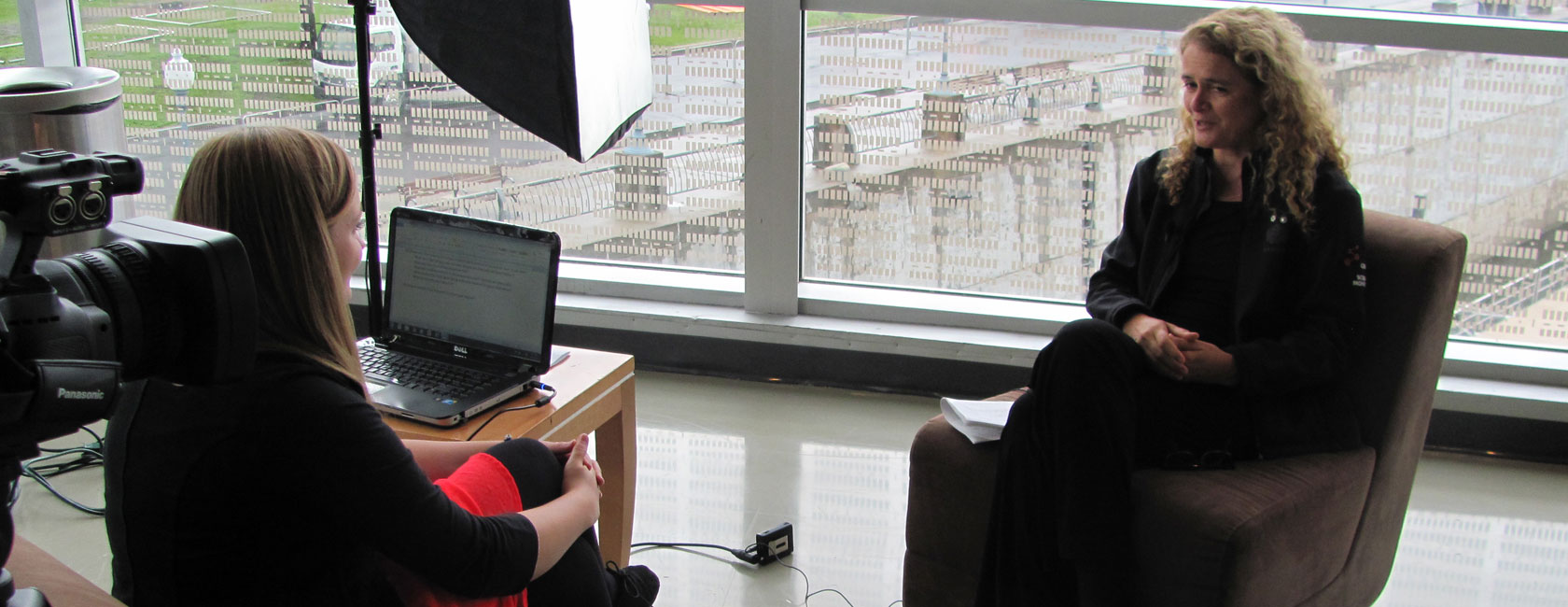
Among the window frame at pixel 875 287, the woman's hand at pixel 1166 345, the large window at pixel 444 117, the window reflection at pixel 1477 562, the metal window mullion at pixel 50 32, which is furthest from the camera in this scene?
the metal window mullion at pixel 50 32

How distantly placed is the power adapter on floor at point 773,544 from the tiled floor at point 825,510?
24mm

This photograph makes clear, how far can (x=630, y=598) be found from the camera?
1.83 metres

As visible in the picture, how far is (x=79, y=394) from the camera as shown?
0.96 m

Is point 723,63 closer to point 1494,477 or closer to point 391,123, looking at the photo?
point 391,123

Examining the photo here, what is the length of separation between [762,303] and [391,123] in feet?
4.05

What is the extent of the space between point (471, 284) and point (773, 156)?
1.43 meters

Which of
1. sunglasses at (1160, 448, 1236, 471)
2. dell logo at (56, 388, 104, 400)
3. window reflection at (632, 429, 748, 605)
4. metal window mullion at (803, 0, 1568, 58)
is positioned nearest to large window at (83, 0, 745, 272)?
metal window mullion at (803, 0, 1568, 58)

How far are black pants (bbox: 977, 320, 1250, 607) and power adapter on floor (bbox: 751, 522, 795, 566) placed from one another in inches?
21.4

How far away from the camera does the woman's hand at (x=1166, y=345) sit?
82.5 inches

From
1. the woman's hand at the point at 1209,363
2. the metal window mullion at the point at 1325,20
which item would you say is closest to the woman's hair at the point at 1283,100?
the woman's hand at the point at 1209,363

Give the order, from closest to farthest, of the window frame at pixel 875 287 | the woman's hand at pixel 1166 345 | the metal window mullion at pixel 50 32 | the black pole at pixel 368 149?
1. the woman's hand at pixel 1166 345
2. the black pole at pixel 368 149
3. the window frame at pixel 875 287
4. the metal window mullion at pixel 50 32

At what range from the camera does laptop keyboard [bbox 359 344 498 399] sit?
200 cm

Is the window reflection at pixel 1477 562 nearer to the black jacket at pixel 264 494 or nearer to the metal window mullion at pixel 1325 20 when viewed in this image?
the metal window mullion at pixel 1325 20

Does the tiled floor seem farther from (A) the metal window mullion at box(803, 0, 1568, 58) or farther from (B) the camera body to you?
(B) the camera body
